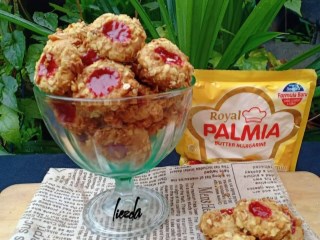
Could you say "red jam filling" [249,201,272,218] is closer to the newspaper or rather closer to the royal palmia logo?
the newspaper

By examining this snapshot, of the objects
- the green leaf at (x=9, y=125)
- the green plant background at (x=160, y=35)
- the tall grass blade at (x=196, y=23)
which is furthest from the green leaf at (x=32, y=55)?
the tall grass blade at (x=196, y=23)

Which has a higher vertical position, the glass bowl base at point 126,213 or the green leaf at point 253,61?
the green leaf at point 253,61

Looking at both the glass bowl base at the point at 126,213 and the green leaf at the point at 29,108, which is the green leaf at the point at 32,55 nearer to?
the green leaf at the point at 29,108

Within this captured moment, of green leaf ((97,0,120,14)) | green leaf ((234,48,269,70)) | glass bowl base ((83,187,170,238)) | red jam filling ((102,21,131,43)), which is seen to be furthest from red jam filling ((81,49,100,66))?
green leaf ((97,0,120,14))

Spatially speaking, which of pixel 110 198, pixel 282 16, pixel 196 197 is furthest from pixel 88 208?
pixel 282 16

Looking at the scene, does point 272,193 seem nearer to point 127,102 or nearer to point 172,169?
point 172,169
